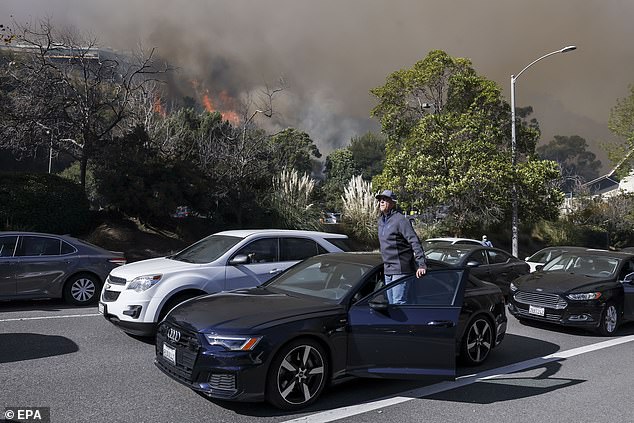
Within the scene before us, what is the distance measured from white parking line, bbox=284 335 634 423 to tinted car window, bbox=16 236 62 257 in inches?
272

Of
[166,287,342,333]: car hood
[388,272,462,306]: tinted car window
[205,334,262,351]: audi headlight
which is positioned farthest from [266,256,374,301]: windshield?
[205,334,262,351]: audi headlight

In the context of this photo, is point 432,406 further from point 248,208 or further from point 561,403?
point 248,208

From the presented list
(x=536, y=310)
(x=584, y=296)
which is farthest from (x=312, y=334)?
(x=584, y=296)

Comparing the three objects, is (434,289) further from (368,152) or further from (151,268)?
(368,152)

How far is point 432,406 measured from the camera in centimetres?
495

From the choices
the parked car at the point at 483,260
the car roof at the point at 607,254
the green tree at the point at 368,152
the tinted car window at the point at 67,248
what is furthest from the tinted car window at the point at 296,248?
the green tree at the point at 368,152

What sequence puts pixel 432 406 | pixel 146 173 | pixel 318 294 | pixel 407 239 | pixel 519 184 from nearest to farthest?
1. pixel 432 406
2. pixel 318 294
3. pixel 407 239
4. pixel 146 173
5. pixel 519 184

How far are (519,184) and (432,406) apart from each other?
17147mm

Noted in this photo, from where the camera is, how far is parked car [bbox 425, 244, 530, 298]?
10.6m

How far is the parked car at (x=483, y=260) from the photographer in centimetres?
1057

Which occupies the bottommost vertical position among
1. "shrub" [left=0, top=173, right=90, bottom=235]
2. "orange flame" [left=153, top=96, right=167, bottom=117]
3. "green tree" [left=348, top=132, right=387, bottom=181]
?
"shrub" [left=0, top=173, right=90, bottom=235]

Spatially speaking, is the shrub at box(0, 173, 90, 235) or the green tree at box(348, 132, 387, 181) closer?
the shrub at box(0, 173, 90, 235)

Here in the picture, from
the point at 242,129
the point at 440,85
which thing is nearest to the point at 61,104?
the point at 242,129

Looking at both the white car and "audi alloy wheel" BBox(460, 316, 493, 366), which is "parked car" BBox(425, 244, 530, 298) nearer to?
the white car
